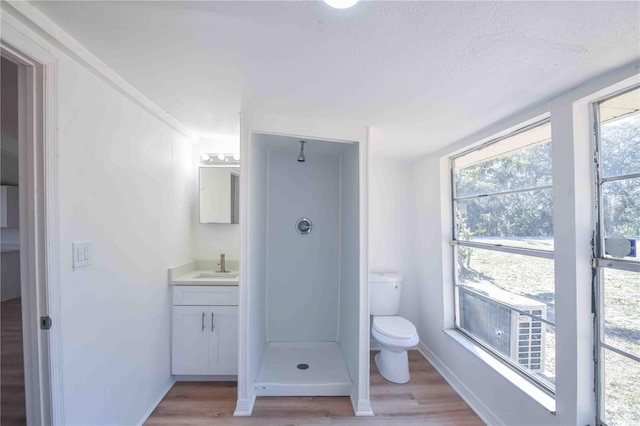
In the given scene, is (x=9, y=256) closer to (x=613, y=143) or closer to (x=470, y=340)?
(x=470, y=340)

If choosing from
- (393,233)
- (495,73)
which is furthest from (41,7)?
(393,233)

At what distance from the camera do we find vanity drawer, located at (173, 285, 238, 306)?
7.39 ft

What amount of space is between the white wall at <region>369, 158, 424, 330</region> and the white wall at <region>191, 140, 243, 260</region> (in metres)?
1.49

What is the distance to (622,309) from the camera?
130 centimetres

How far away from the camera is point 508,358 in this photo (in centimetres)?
193

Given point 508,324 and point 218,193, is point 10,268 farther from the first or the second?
point 508,324

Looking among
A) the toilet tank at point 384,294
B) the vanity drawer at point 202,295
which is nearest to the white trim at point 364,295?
the toilet tank at point 384,294

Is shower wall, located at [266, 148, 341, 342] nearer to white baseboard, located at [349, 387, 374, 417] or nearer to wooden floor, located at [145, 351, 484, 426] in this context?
wooden floor, located at [145, 351, 484, 426]

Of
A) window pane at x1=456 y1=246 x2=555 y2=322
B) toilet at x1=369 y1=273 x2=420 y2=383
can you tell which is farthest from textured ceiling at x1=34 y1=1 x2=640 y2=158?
toilet at x1=369 y1=273 x2=420 y2=383

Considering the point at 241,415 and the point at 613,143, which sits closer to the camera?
the point at 613,143

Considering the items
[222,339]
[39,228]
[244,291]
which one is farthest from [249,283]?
[39,228]

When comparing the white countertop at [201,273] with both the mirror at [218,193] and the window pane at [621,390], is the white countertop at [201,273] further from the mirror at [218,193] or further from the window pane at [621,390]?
the window pane at [621,390]

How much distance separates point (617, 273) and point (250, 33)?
1987 mm

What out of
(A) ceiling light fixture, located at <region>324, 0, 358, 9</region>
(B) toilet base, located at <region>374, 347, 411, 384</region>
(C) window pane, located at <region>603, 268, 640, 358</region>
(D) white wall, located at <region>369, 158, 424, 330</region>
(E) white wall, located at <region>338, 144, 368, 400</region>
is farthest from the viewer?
(D) white wall, located at <region>369, 158, 424, 330</region>
